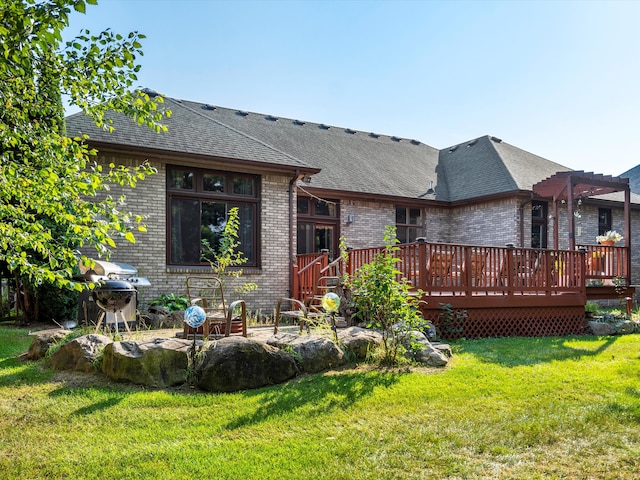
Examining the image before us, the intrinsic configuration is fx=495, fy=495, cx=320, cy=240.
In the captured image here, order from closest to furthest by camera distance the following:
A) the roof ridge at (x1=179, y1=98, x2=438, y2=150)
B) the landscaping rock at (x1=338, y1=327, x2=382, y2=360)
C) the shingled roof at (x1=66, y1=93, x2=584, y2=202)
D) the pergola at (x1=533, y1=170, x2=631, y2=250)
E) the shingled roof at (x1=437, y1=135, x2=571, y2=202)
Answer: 1. the landscaping rock at (x1=338, y1=327, x2=382, y2=360)
2. the shingled roof at (x1=66, y1=93, x2=584, y2=202)
3. the pergola at (x1=533, y1=170, x2=631, y2=250)
4. the shingled roof at (x1=437, y1=135, x2=571, y2=202)
5. the roof ridge at (x1=179, y1=98, x2=438, y2=150)

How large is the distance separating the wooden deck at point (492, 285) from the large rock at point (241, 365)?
348 centimetres

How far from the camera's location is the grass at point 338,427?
3291 mm

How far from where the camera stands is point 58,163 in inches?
171

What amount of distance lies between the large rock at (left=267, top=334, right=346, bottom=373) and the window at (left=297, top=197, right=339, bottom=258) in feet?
25.3

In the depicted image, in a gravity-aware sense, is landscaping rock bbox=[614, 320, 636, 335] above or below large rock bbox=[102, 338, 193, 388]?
below

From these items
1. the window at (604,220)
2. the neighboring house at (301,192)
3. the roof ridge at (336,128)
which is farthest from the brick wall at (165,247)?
the window at (604,220)

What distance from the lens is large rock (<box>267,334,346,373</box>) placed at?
18.5 ft

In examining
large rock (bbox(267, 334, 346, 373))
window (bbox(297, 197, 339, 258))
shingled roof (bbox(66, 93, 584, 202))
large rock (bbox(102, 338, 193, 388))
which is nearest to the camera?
large rock (bbox(102, 338, 193, 388))

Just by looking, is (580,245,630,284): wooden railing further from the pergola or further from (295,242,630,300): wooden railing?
the pergola

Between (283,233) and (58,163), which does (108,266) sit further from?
(58,163)

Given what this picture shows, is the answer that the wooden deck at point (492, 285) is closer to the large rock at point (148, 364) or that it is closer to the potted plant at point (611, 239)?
the potted plant at point (611, 239)

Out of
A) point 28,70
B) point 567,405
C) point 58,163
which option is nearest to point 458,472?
point 567,405

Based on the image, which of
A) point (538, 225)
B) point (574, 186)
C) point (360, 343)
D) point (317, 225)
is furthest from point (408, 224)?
point (360, 343)

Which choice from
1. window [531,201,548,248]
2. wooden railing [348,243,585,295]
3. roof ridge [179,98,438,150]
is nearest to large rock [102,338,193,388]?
wooden railing [348,243,585,295]
